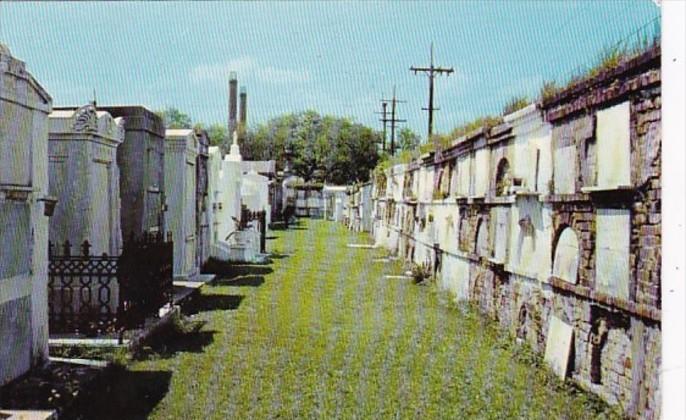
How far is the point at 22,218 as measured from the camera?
559cm

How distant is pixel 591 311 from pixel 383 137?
42716 millimetres

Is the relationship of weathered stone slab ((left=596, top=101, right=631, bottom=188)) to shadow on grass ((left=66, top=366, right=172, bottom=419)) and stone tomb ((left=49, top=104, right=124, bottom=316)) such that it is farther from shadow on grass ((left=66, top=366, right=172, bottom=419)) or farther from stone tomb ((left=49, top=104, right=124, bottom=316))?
stone tomb ((left=49, top=104, right=124, bottom=316))

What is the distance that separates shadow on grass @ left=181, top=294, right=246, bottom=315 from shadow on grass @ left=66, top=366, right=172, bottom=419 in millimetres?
3767

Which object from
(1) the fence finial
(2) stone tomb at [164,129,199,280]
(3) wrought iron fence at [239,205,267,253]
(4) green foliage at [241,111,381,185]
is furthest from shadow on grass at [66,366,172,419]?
(4) green foliage at [241,111,381,185]

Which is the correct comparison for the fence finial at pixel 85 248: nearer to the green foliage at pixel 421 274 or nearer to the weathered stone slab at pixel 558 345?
the weathered stone slab at pixel 558 345

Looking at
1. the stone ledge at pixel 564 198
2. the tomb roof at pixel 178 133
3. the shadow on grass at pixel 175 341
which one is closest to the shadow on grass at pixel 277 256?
the tomb roof at pixel 178 133

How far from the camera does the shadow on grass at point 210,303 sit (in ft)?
34.3

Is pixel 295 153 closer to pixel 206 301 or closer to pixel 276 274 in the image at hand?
pixel 276 274

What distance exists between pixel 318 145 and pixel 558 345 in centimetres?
4198

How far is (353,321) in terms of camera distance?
9914 mm

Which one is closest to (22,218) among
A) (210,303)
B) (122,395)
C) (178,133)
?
(122,395)

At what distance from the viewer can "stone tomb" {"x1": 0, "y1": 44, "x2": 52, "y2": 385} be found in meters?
5.27

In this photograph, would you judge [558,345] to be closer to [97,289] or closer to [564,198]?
[564,198]
